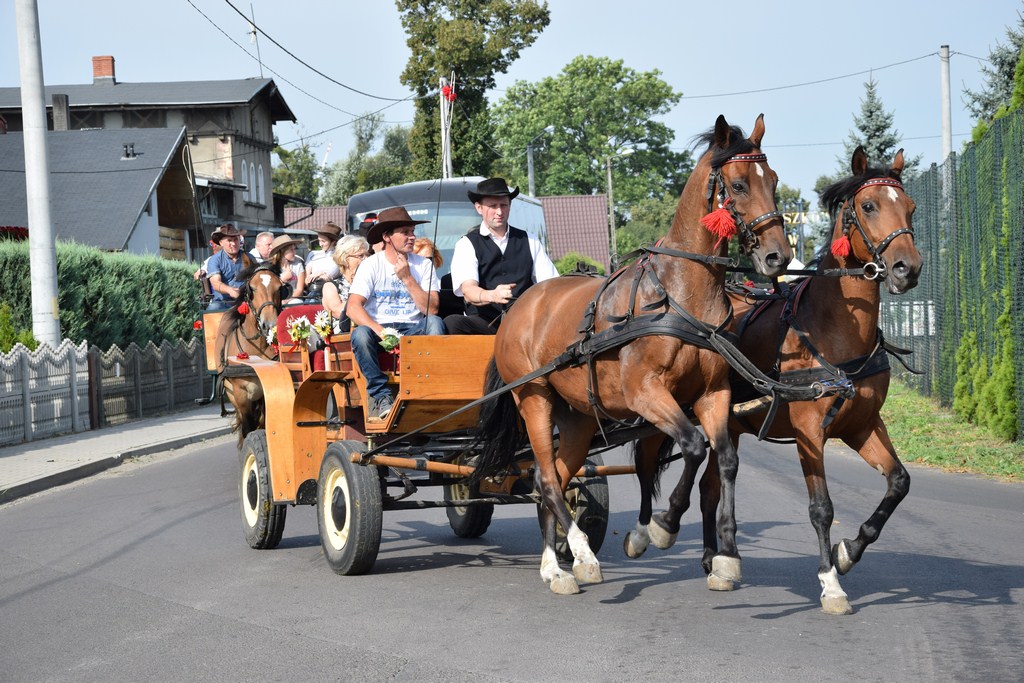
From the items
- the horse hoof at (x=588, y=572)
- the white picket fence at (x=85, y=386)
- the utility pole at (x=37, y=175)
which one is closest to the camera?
the horse hoof at (x=588, y=572)

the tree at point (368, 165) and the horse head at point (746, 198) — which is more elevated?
the tree at point (368, 165)

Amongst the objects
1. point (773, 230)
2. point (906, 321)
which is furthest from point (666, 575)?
point (906, 321)

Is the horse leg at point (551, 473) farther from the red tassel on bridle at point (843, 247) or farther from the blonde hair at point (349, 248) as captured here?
the blonde hair at point (349, 248)

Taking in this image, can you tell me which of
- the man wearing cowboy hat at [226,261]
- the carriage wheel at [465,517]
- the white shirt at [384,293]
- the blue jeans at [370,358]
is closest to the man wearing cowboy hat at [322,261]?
the man wearing cowboy hat at [226,261]

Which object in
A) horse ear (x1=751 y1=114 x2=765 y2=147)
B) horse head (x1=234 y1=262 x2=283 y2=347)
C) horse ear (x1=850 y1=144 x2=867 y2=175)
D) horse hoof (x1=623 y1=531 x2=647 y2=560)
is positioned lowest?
horse hoof (x1=623 y1=531 x2=647 y2=560)

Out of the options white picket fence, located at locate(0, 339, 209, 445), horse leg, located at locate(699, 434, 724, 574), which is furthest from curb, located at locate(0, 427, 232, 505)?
horse leg, located at locate(699, 434, 724, 574)

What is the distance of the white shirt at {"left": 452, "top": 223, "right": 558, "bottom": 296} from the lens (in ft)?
26.6

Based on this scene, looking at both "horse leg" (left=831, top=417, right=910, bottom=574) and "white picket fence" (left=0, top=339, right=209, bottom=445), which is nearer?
"horse leg" (left=831, top=417, right=910, bottom=574)

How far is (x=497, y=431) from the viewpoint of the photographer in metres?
7.46

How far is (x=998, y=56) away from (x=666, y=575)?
83.4 ft

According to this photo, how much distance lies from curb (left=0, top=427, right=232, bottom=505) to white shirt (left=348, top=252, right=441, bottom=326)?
561cm

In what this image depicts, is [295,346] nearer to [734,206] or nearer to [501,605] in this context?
[501,605]

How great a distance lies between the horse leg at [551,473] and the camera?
263 inches

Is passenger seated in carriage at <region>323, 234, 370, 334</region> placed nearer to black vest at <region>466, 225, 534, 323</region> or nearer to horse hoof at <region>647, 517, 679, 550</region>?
black vest at <region>466, 225, 534, 323</region>
